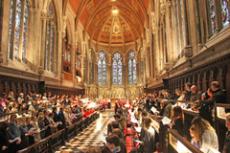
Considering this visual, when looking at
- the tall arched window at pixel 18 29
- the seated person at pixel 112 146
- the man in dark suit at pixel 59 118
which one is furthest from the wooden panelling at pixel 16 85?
the seated person at pixel 112 146

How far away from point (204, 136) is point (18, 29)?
1330 cm

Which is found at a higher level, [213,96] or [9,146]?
[213,96]

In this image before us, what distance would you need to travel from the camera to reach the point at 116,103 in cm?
1839

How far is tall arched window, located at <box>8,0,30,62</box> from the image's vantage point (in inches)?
476

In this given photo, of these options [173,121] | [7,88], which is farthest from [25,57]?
[173,121]

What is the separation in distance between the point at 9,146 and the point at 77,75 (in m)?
22.6

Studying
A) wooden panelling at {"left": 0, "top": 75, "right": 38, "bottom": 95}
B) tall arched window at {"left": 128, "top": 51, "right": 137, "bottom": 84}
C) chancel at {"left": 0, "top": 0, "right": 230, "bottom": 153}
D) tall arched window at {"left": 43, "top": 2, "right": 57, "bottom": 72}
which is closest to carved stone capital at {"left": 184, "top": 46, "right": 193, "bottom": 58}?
chancel at {"left": 0, "top": 0, "right": 230, "bottom": 153}

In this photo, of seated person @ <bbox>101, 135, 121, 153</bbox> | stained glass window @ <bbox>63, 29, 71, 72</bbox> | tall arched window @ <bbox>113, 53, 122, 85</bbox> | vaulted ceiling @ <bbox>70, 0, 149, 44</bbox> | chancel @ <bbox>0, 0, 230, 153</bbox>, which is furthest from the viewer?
tall arched window @ <bbox>113, 53, 122, 85</bbox>

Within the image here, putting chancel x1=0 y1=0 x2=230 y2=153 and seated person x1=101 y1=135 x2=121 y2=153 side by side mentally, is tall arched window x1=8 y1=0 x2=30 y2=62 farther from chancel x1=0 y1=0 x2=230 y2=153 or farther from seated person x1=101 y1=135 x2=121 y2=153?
seated person x1=101 y1=135 x2=121 y2=153

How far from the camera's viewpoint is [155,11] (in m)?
20.2

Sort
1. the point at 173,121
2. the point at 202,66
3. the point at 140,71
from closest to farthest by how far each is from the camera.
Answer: the point at 173,121, the point at 202,66, the point at 140,71

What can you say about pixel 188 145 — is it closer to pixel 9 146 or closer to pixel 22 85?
pixel 9 146

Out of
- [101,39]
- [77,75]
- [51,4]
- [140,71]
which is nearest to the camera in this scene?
[51,4]

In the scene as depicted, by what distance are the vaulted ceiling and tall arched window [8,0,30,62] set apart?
11689 mm
